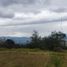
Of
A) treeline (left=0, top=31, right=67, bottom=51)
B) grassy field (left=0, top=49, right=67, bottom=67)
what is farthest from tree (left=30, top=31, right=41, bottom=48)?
grassy field (left=0, top=49, right=67, bottom=67)

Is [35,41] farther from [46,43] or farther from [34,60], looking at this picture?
[34,60]

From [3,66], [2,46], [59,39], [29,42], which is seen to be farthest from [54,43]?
[3,66]

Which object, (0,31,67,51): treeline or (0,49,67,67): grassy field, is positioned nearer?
(0,49,67,67): grassy field

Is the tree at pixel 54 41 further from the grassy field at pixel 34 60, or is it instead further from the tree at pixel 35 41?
the grassy field at pixel 34 60

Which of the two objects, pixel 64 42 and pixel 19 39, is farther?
pixel 19 39

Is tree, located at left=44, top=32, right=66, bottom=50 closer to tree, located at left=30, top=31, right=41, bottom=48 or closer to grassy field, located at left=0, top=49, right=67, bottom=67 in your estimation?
tree, located at left=30, top=31, right=41, bottom=48

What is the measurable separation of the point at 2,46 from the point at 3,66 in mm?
26716

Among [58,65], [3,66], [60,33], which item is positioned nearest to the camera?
[58,65]

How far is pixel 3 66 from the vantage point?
2025 centimetres

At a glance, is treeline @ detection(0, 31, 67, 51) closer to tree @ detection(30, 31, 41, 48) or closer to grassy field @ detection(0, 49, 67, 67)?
tree @ detection(30, 31, 41, 48)

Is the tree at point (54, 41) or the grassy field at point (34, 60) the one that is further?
Result: the tree at point (54, 41)

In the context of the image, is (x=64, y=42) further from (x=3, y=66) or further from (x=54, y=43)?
(x=3, y=66)

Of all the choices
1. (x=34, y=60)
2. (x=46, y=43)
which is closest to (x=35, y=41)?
(x=46, y=43)

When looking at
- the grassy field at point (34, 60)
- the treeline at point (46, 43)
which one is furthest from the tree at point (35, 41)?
the grassy field at point (34, 60)
